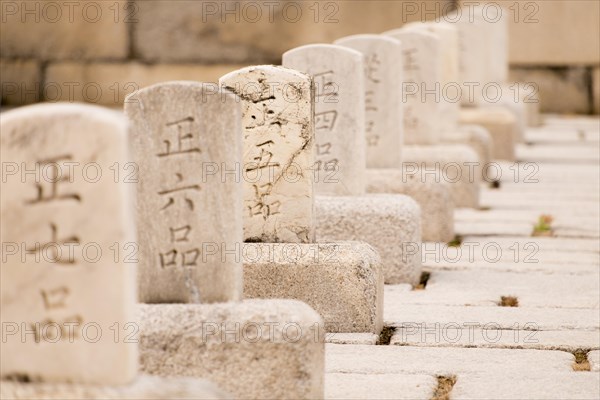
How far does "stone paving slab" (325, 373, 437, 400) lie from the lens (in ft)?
11.8

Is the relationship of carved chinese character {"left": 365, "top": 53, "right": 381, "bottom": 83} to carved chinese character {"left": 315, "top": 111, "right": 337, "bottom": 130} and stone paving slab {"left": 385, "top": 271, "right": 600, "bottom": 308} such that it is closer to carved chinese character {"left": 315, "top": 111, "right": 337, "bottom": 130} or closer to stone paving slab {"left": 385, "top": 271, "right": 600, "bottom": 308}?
carved chinese character {"left": 315, "top": 111, "right": 337, "bottom": 130}

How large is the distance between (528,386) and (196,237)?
951mm


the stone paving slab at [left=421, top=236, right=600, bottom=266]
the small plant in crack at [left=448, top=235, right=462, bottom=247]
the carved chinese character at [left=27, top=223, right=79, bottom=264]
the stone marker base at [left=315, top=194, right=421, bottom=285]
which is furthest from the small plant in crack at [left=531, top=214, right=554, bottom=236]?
the carved chinese character at [left=27, top=223, right=79, bottom=264]

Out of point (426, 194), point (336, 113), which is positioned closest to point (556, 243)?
point (426, 194)

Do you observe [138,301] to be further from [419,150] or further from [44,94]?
[44,94]

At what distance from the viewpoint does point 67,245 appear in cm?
283

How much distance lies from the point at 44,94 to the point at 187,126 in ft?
29.8

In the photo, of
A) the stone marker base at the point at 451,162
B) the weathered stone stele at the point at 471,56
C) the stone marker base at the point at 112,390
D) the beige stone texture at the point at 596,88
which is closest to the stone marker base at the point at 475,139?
the stone marker base at the point at 451,162

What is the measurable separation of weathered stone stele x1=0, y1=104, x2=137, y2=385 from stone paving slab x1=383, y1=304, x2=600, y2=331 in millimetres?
1795

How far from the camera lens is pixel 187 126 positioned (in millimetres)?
3426

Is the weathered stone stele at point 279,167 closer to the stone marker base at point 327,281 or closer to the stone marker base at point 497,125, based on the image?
the stone marker base at point 327,281

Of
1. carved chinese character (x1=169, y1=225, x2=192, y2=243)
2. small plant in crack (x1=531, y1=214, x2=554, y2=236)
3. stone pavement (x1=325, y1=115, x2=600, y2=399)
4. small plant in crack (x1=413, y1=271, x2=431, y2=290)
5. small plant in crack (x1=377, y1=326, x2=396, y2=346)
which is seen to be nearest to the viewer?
carved chinese character (x1=169, y1=225, x2=192, y2=243)

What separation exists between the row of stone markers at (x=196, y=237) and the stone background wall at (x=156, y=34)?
22.6 ft

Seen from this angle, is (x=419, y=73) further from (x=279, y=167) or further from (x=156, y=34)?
(x=156, y=34)
